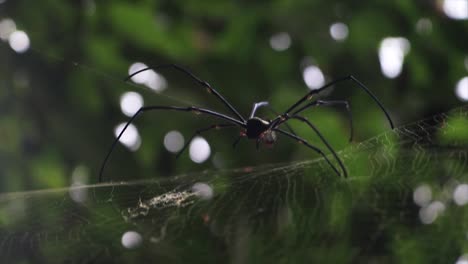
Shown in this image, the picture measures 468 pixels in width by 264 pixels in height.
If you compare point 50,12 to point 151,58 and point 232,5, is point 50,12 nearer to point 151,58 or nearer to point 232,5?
point 151,58

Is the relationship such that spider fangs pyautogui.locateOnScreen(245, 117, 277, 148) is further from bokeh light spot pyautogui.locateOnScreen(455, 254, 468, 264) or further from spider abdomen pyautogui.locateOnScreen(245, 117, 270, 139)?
bokeh light spot pyautogui.locateOnScreen(455, 254, 468, 264)

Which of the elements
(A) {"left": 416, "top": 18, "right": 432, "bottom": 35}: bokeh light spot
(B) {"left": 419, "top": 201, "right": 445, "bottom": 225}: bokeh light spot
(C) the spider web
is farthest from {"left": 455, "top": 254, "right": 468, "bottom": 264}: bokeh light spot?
(A) {"left": 416, "top": 18, "right": 432, "bottom": 35}: bokeh light spot

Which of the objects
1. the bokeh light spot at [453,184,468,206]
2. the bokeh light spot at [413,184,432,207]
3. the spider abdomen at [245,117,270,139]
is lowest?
the bokeh light spot at [453,184,468,206]

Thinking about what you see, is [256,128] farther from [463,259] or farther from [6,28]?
[6,28]

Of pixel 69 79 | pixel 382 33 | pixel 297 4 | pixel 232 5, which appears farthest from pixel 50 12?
pixel 382 33

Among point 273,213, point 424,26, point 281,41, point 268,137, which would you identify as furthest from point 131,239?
point 424,26

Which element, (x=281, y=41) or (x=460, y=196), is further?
(x=281, y=41)
